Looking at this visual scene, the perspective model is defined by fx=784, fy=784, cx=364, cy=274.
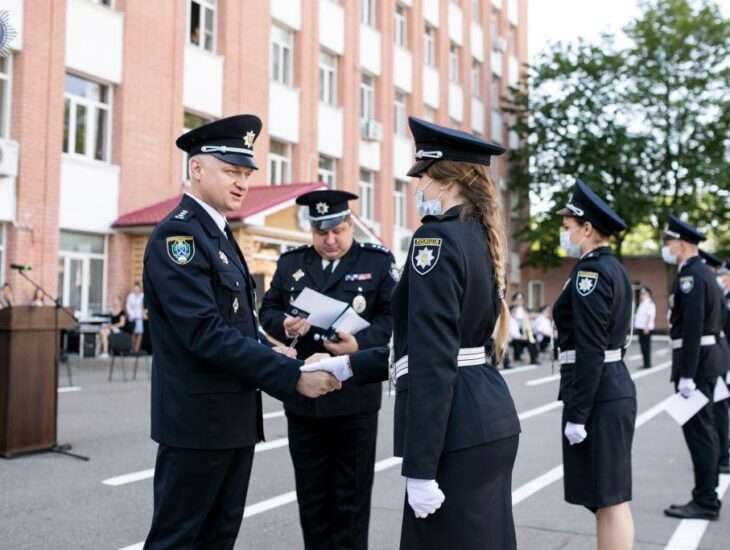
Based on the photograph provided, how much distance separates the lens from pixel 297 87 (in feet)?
81.6

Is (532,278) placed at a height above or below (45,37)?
below

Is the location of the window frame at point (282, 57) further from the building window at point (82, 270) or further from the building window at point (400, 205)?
the building window at point (82, 270)

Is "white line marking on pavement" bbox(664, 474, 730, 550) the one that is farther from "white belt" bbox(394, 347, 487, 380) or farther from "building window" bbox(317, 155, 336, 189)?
"building window" bbox(317, 155, 336, 189)

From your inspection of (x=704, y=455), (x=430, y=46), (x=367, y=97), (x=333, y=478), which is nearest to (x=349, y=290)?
(x=333, y=478)

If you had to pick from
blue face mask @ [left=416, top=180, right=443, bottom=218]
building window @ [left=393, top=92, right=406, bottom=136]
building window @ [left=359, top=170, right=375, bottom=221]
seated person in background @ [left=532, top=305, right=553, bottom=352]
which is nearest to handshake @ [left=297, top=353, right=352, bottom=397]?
blue face mask @ [left=416, top=180, right=443, bottom=218]

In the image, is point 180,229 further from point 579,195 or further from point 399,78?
point 399,78

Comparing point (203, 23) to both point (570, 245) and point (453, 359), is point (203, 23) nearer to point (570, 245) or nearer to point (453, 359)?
point (570, 245)

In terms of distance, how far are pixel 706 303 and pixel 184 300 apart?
4.65 m

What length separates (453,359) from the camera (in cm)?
279

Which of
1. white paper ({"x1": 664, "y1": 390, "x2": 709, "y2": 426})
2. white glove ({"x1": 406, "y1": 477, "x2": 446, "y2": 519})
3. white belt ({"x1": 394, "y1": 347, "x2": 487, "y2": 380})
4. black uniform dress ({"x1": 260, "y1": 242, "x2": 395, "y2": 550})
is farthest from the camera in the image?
white paper ({"x1": 664, "y1": 390, "x2": 709, "y2": 426})

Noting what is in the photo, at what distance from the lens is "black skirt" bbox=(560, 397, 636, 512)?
435 cm

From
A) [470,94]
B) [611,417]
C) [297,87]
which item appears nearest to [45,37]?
[297,87]

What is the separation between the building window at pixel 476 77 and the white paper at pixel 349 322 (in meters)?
34.7

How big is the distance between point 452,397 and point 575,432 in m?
1.77
